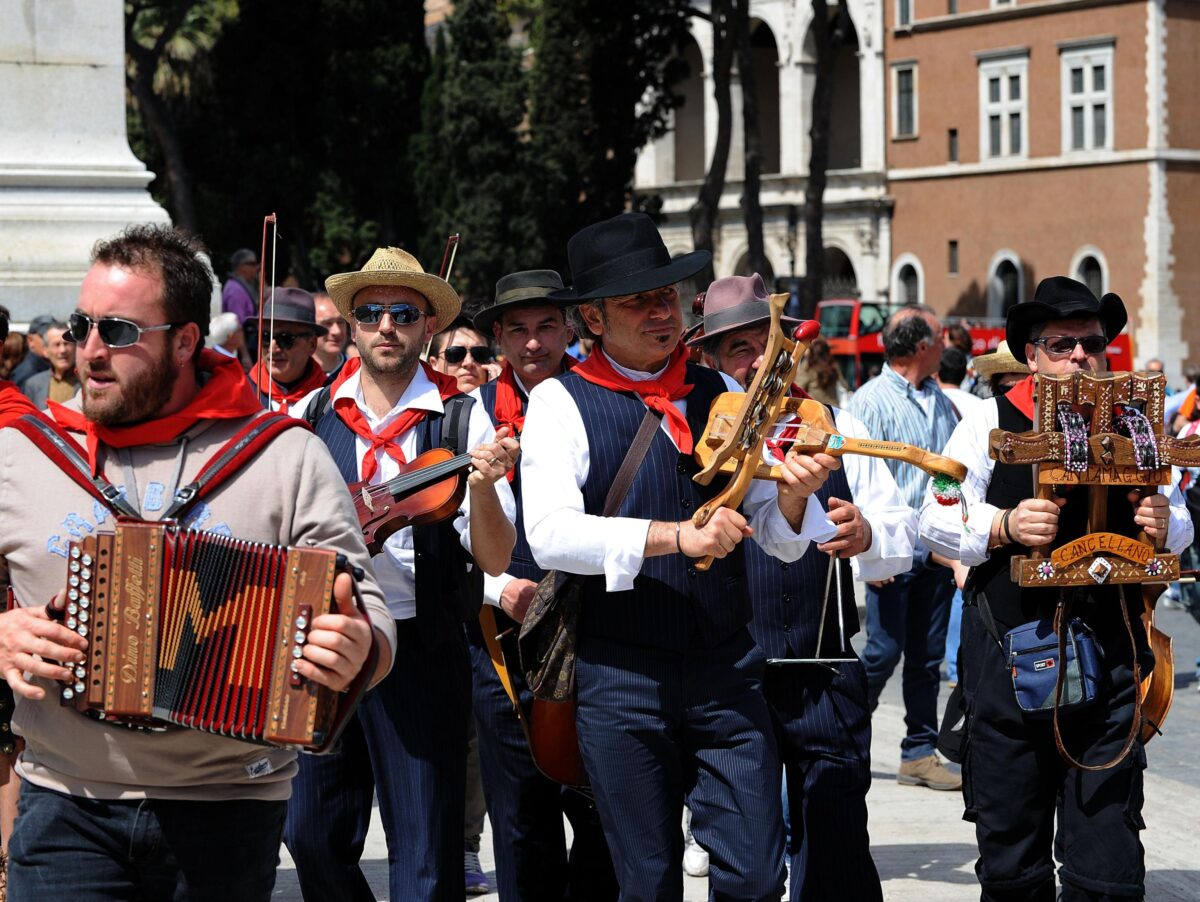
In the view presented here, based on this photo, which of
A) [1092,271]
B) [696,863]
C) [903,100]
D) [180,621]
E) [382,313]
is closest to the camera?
[180,621]

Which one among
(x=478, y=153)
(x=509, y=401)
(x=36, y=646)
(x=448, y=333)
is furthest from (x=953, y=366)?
(x=478, y=153)

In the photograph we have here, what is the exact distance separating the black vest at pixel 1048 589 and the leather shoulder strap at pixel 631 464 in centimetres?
120

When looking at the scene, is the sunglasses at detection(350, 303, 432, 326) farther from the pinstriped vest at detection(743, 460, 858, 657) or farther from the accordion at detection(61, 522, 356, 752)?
the accordion at detection(61, 522, 356, 752)

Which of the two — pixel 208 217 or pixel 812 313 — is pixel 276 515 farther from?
pixel 208 217

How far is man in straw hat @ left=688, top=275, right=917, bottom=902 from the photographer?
621 cm

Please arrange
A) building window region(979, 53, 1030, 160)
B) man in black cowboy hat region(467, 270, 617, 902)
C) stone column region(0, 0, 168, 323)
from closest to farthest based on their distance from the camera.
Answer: man in black cowboy hat region(467, 270, 617, 902), stone column region(0, 0, 168, 323), building window region(979, 53, 1030, 160)

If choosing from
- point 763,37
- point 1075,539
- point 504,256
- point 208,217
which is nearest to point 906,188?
point 763,37

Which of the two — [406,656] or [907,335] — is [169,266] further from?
[907,335]

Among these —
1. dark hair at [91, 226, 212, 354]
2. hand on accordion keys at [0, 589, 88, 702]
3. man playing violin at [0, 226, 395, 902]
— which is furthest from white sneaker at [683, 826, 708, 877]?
hand on accordion keys at [0, 589, 88, 702]

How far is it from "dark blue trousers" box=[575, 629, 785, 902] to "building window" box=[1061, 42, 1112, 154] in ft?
153

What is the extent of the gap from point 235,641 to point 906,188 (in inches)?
2078

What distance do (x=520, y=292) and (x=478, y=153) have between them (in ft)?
112

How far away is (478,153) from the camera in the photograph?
40719mm

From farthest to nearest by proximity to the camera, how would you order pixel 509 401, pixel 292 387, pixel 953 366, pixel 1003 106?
pixel 1003 106, pixel 953 366, pixel 292 387, pixel 509 401
